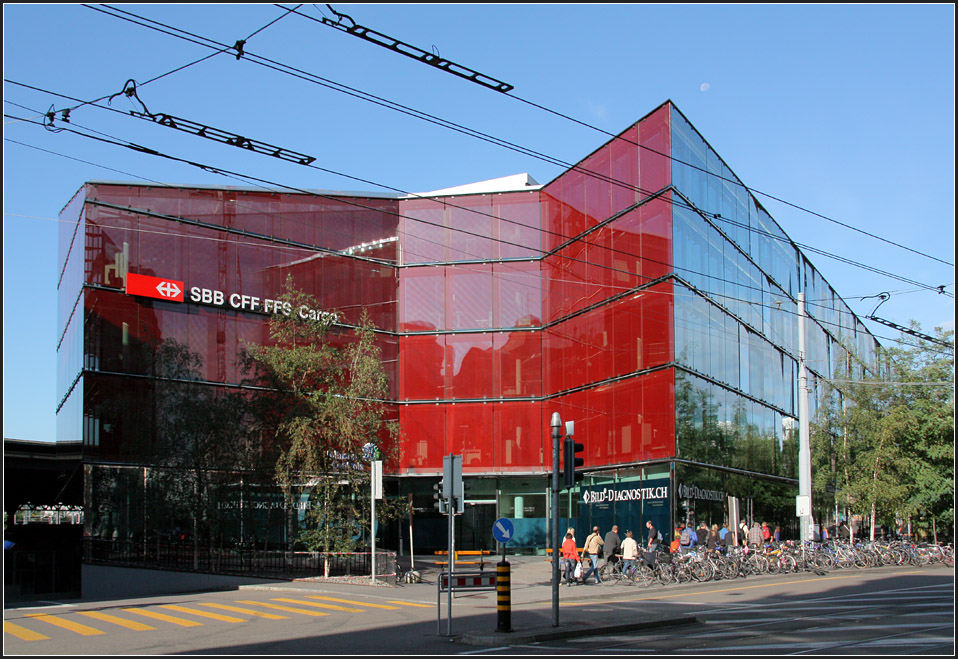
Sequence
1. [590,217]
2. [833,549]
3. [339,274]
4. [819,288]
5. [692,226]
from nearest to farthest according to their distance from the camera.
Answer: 1. [833,549]
2. [692,226]
3. [590,217]
4. [339,274]
5. [819,288]

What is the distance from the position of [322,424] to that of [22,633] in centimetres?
1358

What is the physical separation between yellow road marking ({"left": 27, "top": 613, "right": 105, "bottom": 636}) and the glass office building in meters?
18.0

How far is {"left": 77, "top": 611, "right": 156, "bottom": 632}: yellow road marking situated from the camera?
1731cm

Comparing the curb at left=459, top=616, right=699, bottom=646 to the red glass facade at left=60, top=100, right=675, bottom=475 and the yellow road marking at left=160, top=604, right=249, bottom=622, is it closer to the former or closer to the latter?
the yellow road marking at left=160, top=604, right=249, bottom=622

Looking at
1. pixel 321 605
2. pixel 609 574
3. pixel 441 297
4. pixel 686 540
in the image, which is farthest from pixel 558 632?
pixel 441 297

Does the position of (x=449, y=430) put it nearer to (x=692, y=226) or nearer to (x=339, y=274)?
(x=339, y=274)

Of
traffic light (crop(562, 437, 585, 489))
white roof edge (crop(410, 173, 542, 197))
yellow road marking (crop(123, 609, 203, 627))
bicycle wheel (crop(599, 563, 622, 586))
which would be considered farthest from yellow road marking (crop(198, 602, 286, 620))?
white roof edge (crop(410, 173, 542, 197))

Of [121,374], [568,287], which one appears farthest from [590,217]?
[121,374]

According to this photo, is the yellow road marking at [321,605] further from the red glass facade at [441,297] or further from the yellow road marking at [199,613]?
the red glass facade at [441,297]

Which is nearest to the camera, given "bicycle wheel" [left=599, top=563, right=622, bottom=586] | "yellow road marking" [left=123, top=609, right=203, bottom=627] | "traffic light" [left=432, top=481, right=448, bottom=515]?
"yellow road marking" [left=123, top=609, right=203, bottom=627]

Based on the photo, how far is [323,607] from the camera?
829 inches

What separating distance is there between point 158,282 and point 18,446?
33.1ft

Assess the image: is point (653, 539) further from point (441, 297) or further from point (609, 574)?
point (441, 297)

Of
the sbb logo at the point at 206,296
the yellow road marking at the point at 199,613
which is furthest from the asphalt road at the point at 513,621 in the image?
the sbb logo at the point at 206,296
